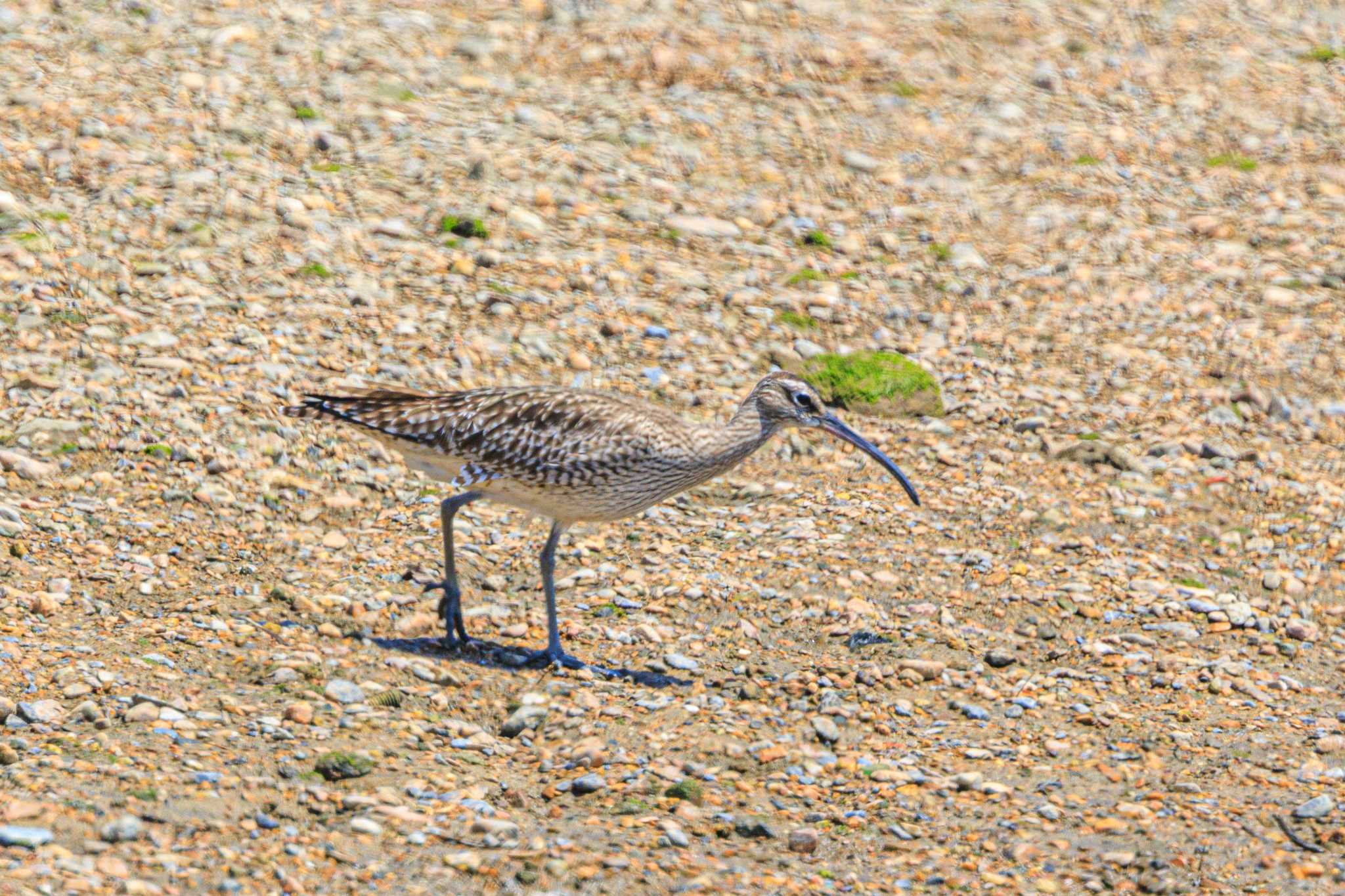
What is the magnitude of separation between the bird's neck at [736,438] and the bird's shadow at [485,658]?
1.40 metres

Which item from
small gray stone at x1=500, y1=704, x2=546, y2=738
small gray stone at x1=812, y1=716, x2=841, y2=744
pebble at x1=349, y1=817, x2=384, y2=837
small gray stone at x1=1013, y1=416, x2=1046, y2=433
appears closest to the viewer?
pebble at x1=349, y1=817, x2=384, y2=837

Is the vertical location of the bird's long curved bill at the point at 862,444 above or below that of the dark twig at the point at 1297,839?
above

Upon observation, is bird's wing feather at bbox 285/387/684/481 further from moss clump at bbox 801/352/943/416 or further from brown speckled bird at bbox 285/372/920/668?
moss clump at bbox 801/352/943/416

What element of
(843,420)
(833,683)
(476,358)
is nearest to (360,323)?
(476,358)

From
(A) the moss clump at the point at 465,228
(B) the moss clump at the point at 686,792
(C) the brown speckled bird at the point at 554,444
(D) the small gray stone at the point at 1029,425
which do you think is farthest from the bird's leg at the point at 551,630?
(A) the moss clump at the point at 465,228

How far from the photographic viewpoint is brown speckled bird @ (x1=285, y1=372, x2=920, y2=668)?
1006 cm

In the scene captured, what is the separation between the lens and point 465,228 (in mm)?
14469

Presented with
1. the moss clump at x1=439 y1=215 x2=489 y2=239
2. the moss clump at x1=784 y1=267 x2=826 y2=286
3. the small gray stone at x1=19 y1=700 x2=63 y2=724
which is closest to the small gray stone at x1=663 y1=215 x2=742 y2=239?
the moss clump at x1=784 y1=267 x2=826 y2=286

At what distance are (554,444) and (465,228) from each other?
485cm

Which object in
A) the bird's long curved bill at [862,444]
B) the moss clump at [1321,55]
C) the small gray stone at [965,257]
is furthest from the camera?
the moss clump at [1321,55]

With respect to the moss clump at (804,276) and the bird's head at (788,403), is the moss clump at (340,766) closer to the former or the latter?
the bird's head at (788,403)

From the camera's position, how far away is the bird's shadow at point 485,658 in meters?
9.87

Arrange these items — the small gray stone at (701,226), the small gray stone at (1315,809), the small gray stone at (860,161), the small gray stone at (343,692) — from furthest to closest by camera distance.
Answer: the small gray stone at (860,161) → the small gray stone at (701,226) → the small gray stone at (343,692) → the small gray stone at (1315,809)

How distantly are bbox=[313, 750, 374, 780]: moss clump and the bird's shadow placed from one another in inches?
58.9
